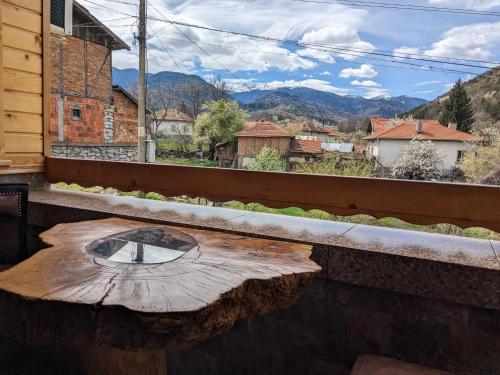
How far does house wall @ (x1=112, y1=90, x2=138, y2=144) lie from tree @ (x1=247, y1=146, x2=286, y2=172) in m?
5.79

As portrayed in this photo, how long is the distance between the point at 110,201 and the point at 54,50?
10123 millimetres

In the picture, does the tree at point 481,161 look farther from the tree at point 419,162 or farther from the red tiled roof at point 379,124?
the red tiled roof at point 379,124

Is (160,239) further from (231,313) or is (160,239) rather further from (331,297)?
(331,297)

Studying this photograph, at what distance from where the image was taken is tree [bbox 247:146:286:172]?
7.04m

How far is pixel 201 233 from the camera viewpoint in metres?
1.24

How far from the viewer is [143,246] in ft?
3.37

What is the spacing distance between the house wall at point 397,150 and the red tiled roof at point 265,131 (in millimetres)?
2139

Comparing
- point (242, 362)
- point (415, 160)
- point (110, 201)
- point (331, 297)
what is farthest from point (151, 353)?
point (415, 160)

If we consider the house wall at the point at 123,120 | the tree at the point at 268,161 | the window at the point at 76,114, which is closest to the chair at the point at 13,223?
the tree at the point at 268,161

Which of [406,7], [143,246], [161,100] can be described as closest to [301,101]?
[406,7]

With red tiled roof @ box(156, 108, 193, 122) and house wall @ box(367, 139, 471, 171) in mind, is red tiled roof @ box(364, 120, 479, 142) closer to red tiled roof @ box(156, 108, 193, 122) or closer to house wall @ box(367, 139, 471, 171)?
house wall @ box(367, 139, 471, 171)

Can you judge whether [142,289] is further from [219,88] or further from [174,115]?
[174,115]

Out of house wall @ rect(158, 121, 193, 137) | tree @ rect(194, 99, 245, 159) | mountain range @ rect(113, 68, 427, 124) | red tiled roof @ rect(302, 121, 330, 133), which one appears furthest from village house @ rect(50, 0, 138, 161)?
red tiled roof @ rect(302, 121, 330, 133)

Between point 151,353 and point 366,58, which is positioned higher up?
point 366,58
